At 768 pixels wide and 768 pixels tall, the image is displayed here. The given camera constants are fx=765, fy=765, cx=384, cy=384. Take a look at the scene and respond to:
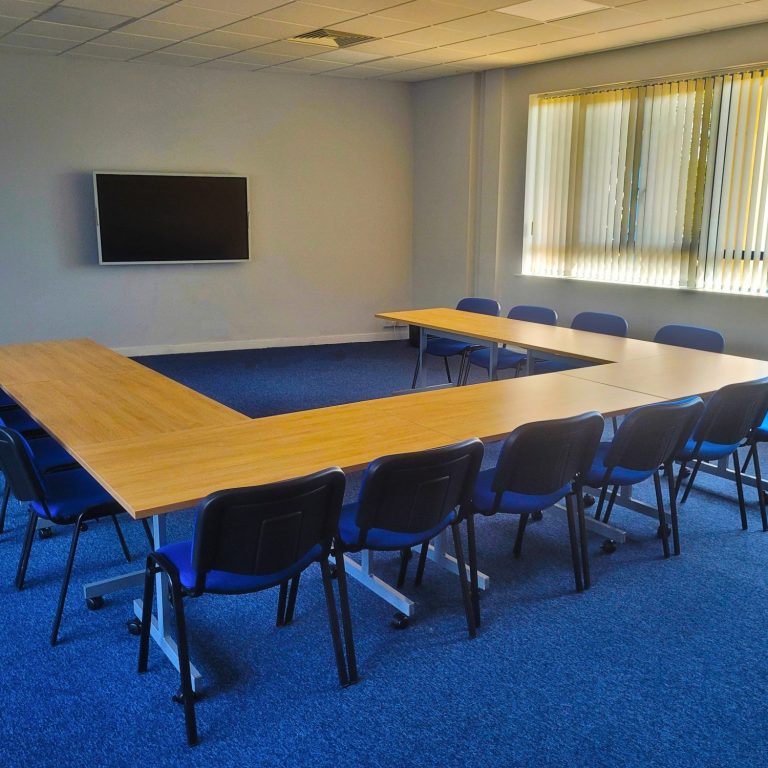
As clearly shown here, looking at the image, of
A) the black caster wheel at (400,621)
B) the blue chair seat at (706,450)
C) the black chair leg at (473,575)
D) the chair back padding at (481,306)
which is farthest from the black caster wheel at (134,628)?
the chair back padding at (481,306)

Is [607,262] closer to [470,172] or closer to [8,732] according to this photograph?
[470,172]

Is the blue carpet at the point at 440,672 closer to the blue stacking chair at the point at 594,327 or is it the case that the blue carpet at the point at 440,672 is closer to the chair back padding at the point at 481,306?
the blue stacking chair at the point at 594,327

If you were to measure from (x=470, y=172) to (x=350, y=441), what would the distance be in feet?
20.4

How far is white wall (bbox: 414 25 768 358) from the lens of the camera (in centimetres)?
627

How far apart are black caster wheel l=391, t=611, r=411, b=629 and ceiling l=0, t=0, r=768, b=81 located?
423 centimetres

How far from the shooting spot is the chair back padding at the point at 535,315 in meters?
6.20

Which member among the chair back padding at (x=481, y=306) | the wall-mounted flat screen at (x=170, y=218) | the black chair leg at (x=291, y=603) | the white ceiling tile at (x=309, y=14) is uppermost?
the white ceiling tile at (x=309, y=14)

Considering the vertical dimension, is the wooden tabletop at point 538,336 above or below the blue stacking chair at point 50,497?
above

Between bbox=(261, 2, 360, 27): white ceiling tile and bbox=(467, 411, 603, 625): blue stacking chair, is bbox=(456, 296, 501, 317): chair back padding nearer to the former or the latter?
bbox=(261, 2, 360, 27): white ceiling tile

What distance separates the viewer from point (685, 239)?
661 cm

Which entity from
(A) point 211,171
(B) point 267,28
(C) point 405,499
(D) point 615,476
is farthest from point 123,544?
(A) point 211,171

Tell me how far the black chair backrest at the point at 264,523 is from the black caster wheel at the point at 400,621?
0.68m

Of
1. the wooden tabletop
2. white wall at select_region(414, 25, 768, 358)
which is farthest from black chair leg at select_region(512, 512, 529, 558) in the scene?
white wall at select_region(414, 25, 768, 358)

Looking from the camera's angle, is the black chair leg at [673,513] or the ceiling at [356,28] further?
the ceiling at [356,28]
